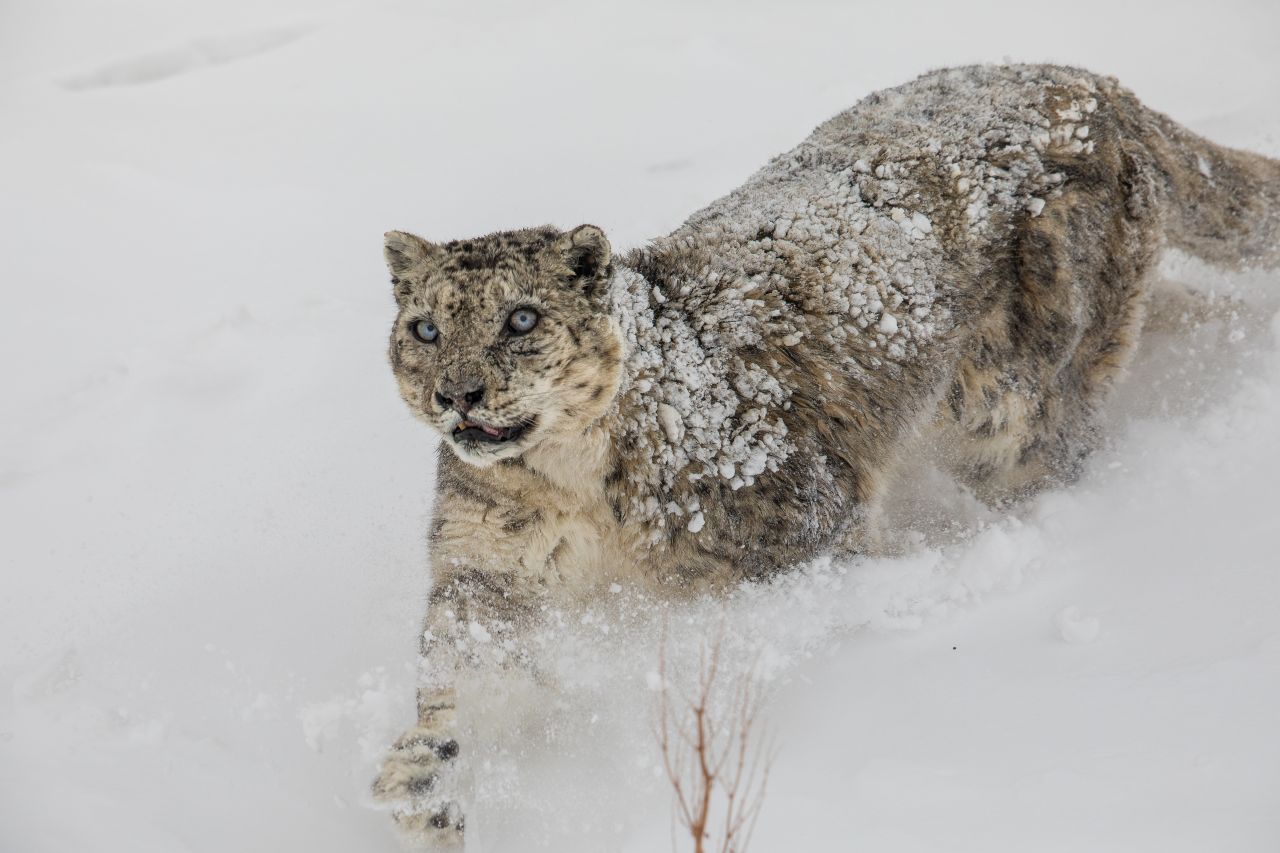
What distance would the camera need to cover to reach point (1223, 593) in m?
4.71

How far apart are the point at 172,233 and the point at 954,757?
340 inches

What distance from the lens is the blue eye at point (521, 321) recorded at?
172 inches

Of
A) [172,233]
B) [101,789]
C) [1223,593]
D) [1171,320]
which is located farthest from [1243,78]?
[101,789]

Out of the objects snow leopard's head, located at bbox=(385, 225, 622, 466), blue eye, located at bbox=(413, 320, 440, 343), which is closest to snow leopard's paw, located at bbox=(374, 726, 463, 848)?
snow leopard's head, located at bbox=(385, 225, 622, 466)

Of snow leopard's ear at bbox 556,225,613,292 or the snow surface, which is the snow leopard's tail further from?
snow leopard's ear at bbox 556,225,613,292

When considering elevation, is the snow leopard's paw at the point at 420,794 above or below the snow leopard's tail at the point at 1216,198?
below

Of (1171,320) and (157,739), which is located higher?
(1171,320)

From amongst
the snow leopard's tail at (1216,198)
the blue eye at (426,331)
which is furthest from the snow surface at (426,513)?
the blue eye at (426,331)

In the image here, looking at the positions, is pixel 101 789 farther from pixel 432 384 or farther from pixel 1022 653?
pixel 1022 653

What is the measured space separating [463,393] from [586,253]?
0.87 metres

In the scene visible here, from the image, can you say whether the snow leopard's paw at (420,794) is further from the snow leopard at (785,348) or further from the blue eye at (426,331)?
the blue eye at (426,331)

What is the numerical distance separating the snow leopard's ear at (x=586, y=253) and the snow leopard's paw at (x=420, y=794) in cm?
224

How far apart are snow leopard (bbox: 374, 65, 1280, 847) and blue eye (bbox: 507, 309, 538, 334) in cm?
1

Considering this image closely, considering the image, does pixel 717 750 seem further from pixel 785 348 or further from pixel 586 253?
pixel 586 253
